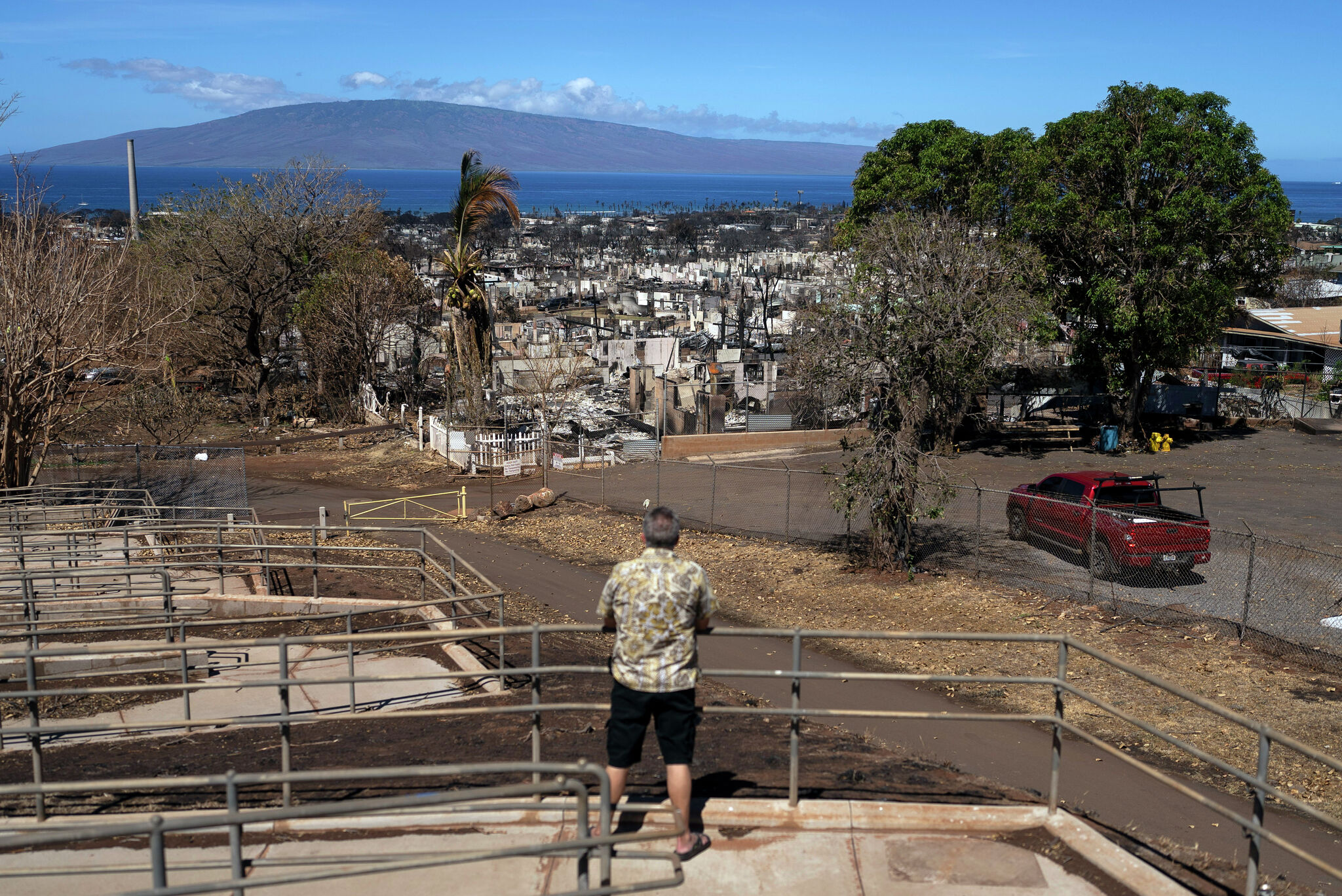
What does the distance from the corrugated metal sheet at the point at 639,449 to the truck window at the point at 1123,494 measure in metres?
17.5

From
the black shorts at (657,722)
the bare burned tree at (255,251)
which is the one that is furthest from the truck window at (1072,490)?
the bare burned tree at (255,251)

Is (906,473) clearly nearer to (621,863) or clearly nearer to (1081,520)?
(1081,520)

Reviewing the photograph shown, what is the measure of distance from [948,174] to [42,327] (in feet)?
92.9

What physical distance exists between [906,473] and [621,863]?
13.1 metres

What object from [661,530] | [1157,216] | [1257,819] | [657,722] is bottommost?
[1257,819]

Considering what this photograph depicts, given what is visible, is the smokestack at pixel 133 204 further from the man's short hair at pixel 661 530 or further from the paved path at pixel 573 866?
the man's short hair at pixel 661 530

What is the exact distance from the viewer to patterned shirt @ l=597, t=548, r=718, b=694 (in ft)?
17.0

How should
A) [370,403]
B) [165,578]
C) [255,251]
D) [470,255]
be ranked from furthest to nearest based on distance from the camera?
[370,403]
[255,251]
[470,255]
[165,578]

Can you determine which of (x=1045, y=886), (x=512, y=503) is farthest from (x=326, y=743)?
(x=512, y=503)

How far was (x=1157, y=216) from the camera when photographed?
97.4ft

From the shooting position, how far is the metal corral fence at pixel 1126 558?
1473cm

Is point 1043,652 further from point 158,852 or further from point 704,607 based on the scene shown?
point 158,852

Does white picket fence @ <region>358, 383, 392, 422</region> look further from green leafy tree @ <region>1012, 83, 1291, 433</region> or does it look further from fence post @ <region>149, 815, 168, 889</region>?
fence post @ <region>149, 815, 168, 889</region>

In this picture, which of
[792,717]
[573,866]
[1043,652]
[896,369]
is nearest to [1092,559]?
[1043,652]
